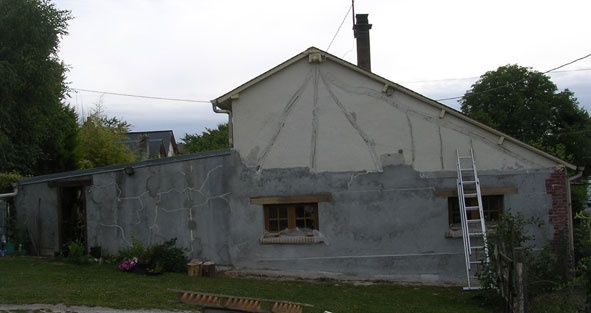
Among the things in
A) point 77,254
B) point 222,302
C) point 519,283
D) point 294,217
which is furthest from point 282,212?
point 222,302

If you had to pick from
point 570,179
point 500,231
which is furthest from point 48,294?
point 570,179

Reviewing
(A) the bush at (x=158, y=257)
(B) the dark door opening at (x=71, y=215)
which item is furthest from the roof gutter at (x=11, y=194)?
(A) the bush at (x=158, y=257)

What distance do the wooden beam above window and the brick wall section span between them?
16.4ft

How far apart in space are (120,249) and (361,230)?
590 cm

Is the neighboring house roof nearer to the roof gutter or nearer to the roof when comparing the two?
the roof

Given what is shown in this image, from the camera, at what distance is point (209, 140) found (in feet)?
168

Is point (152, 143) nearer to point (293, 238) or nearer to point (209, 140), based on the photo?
point (209, 140)

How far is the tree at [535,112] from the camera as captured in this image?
40.6 m

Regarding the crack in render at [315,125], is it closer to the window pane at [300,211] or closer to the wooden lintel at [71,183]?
the window pane at [300,211]

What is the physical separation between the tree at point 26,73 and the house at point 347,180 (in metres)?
7.70

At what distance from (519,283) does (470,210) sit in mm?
5747

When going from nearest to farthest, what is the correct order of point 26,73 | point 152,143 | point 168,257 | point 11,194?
point 168,257 < point 11,194 < point 26,73 < point 152,143

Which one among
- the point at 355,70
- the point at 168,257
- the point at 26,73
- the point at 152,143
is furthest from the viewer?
the point at 152,143

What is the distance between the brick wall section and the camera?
45.7 ft
